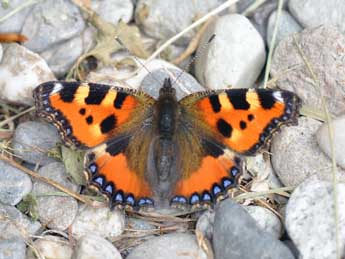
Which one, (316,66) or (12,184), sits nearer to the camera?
(12,184)

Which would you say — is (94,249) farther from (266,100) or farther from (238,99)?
(266,100)

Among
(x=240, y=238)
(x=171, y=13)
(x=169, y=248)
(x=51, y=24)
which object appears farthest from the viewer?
(x=171, y=13)

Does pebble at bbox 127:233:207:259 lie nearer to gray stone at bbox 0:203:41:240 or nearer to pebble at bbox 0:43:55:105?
gray stone at bbox 0:203:41:240

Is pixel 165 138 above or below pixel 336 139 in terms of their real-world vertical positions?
below

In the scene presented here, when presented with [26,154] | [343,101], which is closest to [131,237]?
[26,154]

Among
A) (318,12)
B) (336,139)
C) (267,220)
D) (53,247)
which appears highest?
(318,12)

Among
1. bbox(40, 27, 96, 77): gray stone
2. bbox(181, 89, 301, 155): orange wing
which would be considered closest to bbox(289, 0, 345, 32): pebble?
bbox(181, 89, 301, 155): orange wing

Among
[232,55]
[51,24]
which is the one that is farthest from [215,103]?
[51,24]
